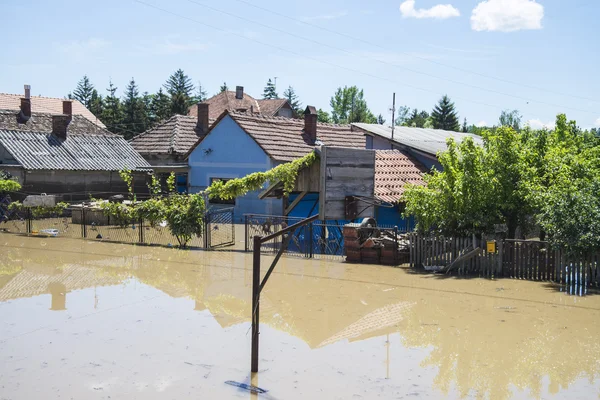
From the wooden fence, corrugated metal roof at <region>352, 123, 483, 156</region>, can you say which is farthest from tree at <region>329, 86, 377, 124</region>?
the wooden fence

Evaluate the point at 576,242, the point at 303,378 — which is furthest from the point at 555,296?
the point at 303,378

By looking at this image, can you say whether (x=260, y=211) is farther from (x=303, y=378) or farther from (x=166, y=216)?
(x=303, y=378)

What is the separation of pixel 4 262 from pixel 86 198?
13497 millimetres

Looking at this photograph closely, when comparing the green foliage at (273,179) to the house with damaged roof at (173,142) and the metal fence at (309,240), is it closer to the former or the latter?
the metal fence at (309,240)

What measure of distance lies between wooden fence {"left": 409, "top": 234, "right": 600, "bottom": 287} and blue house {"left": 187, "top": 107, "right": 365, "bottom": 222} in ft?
35.4

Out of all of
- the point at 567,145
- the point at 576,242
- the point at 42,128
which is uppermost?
the point at 42,128

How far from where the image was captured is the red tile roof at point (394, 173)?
76.8 feet

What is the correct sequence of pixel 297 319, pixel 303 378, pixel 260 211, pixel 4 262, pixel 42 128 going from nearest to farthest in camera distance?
pixel 303 378, pixel 297 319, pixel 4 262, pixel 260 211, pixel 42 128

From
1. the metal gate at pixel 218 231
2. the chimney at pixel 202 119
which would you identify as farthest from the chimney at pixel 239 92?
the metal gate at pixel 218 231

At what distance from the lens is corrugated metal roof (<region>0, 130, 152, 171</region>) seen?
29.9m

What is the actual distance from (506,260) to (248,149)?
622 inches

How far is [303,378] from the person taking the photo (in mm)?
8992

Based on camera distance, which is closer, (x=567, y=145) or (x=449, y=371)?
(x=449, y=371)

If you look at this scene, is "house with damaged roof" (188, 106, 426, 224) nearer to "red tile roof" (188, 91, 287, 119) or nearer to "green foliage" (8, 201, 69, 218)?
"green foliage" (8, 201, 69, 218)
